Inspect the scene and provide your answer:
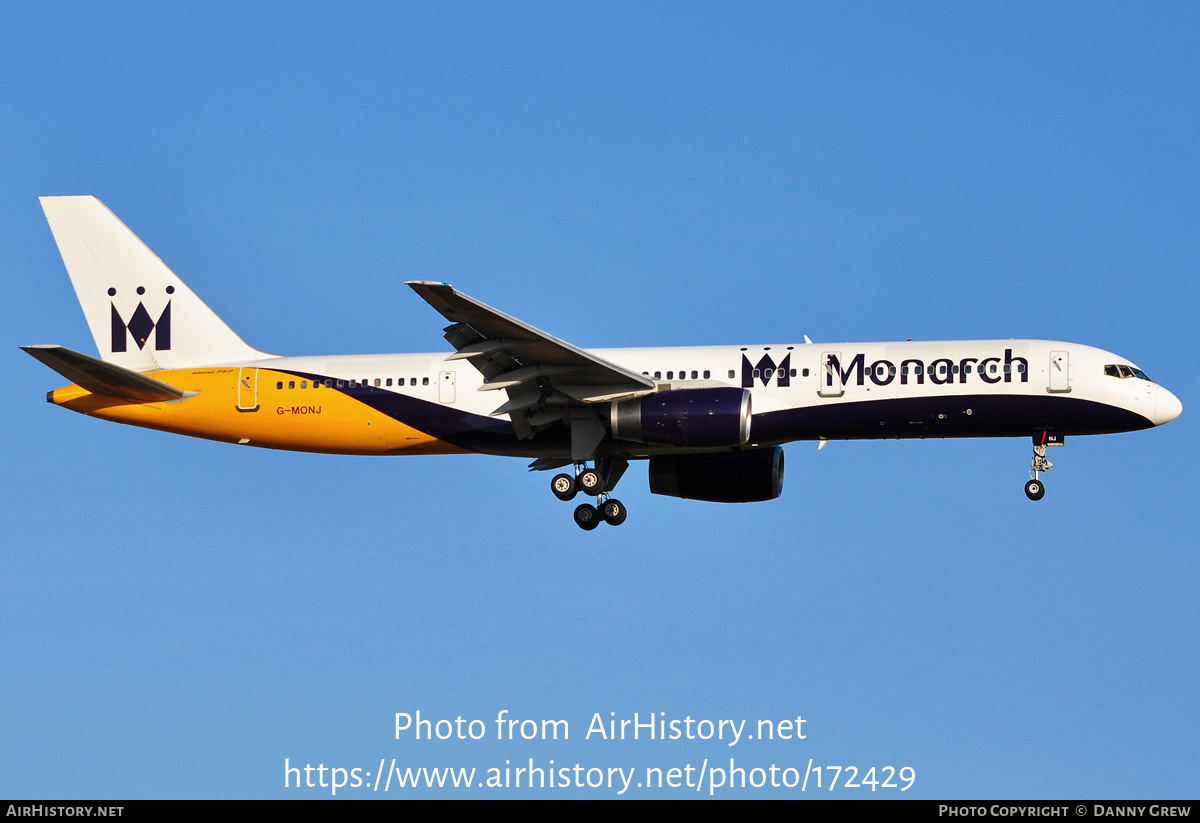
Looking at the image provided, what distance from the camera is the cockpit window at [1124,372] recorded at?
4225 centimetres

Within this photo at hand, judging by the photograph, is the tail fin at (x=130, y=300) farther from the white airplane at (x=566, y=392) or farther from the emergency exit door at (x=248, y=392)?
the emergency exit door at (x=248, y=392)

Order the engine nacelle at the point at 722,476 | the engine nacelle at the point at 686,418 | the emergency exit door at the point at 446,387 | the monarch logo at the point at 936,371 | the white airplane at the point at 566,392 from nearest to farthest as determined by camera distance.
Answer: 1. the engine nacelle at the point at 686,418
2. the white airplane at the point at 566,392
3. the monarch logo at the point at 936,371
4. the emergency exit door at the point at 446,387
5. the engine nacelle at the point at 722,476

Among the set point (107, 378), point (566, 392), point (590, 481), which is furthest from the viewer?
point (590, 481)

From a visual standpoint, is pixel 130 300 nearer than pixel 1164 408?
No

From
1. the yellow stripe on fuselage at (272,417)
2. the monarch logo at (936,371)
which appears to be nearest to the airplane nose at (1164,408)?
the monarch logo at (936,371)

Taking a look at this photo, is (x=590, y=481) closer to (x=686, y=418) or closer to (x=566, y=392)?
(x=566, y=392)

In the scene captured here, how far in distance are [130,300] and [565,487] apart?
13.9 meters

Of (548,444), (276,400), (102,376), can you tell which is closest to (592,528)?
(548,444)

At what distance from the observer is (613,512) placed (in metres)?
44.8

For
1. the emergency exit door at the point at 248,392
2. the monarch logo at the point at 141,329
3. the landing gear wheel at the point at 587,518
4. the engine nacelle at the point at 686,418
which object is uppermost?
the monarch logo at the point at 141,329

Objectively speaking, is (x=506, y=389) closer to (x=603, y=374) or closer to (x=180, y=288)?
(x=603, y=374)

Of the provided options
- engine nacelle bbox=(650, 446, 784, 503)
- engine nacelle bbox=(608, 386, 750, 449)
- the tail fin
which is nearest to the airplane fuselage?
engine nacelle bbox=(608, 386, 750, 449)

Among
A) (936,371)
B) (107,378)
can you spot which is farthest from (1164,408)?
(107,378)

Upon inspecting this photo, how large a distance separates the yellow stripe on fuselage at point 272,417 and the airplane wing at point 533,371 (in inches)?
133
